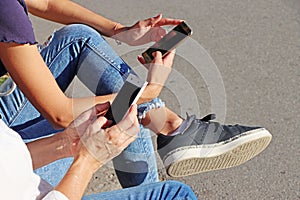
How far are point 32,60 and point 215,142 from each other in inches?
30.9

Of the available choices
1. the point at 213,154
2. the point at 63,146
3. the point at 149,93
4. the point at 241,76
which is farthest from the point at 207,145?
the point at 241,76

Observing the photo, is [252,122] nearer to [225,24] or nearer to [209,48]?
[209,48]

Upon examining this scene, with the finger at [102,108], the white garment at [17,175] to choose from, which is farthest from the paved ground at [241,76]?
the white garment at [17,175]

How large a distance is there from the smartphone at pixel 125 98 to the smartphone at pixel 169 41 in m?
0.08

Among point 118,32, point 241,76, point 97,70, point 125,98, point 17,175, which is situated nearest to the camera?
point 17,175

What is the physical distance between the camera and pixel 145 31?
2094mm

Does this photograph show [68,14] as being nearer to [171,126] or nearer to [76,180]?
[171,126]

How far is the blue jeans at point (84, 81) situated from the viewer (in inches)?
75.1

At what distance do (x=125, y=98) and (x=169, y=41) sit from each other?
0.28 m

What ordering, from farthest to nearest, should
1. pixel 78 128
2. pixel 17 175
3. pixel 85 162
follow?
pixel 78 128 → pixel 85 162 → pixel 17 175

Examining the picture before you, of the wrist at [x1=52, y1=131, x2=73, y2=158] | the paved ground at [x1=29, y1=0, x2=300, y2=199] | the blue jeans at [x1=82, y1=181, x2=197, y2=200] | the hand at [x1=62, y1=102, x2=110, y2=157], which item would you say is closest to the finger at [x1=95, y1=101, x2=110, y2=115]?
the hand at [x1=62, y1=102, x2=110, y2=157]

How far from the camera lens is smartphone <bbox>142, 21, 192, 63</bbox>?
1.87 metres

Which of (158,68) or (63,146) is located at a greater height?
(158,68)

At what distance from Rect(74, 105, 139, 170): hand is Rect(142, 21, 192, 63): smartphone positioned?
0.38 meters
